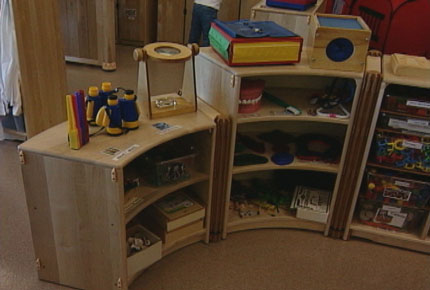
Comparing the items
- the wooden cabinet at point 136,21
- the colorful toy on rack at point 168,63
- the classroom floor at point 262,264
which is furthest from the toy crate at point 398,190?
the wooden cabinet at point 136,21

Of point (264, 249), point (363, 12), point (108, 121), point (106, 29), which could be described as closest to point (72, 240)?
point (108, 121)

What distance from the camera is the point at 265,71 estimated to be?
2.00 m

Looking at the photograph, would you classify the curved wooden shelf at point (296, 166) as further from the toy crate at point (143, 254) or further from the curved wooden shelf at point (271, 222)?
the toy crate at point (143, 254)

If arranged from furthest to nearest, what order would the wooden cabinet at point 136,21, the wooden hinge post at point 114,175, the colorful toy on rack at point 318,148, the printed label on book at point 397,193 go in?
1. the wooden cabinet at point 136,21
2. the colorful toy on rack at point 318,148
3. the printed label on book at point 397,193
4. the wooden hinge post at point 114,175

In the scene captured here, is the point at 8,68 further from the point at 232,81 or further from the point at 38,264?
the point at 232,81

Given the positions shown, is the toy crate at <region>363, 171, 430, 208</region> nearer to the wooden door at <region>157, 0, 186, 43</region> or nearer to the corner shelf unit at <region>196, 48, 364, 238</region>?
the corner shelf unit at <region>196, 48, 364, 238</region>

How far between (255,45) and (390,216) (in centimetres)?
120

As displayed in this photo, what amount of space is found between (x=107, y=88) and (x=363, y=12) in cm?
172

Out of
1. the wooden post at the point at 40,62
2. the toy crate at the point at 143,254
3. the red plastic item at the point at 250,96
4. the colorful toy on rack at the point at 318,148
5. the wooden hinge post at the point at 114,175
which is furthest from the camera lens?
the wooden post at the point at 40,62

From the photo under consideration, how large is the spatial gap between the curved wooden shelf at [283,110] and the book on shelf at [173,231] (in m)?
0.59

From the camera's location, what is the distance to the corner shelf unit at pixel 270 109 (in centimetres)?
204

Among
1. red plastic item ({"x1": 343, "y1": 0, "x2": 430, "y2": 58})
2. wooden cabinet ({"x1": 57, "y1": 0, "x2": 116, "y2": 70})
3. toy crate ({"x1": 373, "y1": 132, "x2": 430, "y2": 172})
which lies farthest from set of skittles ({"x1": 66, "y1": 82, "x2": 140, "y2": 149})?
wooden cabinet ({"x1": 57, "y1": 0, "x2": 116, "y2": 70})

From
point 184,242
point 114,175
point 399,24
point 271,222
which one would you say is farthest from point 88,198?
point 399,24

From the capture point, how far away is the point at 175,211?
7.07 feet
